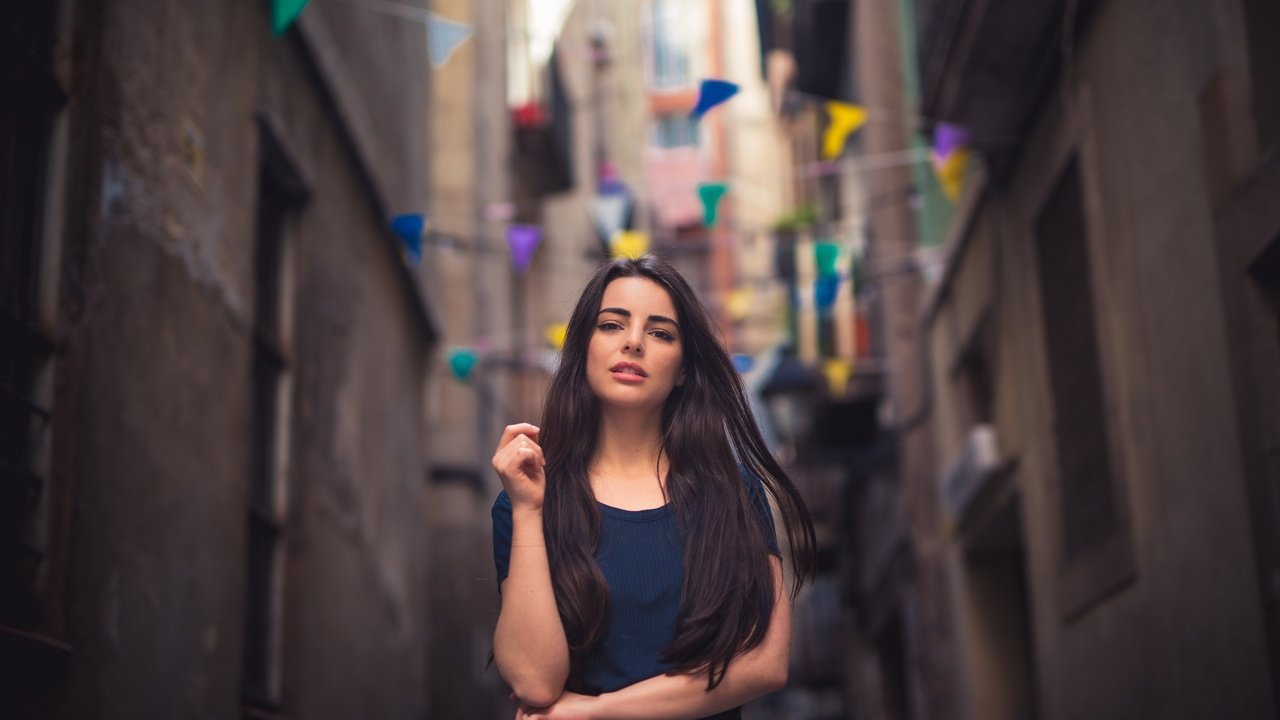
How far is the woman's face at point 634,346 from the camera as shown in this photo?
3.75 meters

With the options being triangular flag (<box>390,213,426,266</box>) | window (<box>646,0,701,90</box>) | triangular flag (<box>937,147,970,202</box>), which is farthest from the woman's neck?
window (<box>646,0,701,90</box>)

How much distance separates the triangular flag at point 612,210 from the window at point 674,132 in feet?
69.2

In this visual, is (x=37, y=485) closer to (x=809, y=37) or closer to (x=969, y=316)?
(x=969, y=316)

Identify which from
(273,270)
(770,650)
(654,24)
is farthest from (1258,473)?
(654,24)

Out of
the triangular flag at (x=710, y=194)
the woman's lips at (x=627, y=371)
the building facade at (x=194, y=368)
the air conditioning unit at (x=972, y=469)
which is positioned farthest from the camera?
the air conditioning unit at (x=972, y=469)

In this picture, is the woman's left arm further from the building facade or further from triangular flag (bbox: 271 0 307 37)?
triangular flag (bbox: 271 0 307 37)

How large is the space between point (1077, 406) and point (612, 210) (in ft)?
42.9

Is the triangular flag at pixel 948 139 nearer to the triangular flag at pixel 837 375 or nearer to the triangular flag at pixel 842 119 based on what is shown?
the triangular flag at pixel 842 119

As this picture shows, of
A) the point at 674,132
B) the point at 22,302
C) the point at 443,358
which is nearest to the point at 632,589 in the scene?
the point at 22,302

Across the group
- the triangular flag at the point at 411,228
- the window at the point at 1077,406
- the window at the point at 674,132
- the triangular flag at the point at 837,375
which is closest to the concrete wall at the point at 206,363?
the triangular flag at the point at 411,228

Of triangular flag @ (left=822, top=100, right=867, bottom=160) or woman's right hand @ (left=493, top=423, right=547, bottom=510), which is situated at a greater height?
triangular flag @ (left=822, top=100, right=867, bottom=160)

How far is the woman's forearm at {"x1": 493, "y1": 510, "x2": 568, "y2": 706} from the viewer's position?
11.1ft

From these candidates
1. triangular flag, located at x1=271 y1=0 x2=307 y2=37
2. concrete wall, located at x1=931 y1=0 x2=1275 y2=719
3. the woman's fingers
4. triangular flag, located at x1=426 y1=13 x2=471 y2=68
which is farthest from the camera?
triangular flag, located at x1=426 y1=13 x2=471 y2=68

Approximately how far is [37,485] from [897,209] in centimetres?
1165
